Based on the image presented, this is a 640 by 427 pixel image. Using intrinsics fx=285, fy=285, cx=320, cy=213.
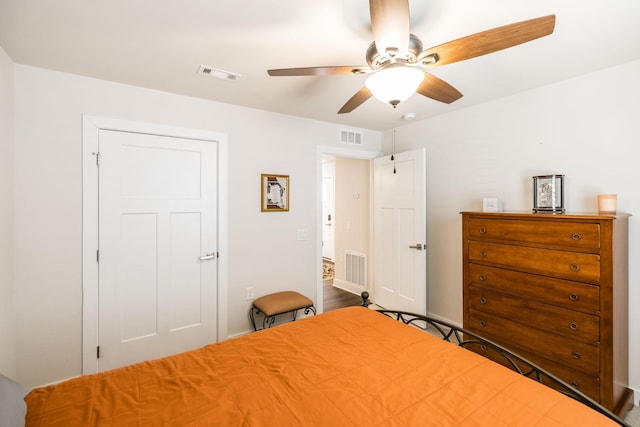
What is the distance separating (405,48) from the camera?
135 cm

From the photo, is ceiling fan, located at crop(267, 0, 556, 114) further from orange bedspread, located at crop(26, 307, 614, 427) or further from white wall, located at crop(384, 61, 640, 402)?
white wall, located at crop(384, 61, 640, 402)

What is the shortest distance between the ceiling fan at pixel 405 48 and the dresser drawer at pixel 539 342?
1914mm

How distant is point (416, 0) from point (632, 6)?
1.17 meters

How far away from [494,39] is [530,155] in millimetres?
1813

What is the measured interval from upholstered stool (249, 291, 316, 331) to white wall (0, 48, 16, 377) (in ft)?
5.94

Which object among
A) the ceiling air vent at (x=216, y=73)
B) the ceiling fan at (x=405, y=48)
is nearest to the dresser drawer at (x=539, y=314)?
the ceiling fan at (x=405, y=48)

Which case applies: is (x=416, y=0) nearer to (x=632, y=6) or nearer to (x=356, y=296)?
(x=632, y=6)

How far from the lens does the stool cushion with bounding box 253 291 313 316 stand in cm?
285

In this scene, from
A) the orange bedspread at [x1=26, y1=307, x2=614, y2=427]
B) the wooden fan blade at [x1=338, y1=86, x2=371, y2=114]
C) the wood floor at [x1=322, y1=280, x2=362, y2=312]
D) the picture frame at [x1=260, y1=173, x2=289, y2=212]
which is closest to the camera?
the orange bedspread at [x1=26, y1=307, x2=614, y2=427]

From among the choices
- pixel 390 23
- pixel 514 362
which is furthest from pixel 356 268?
pixel 390 23

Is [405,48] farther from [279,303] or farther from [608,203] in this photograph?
[279,303]

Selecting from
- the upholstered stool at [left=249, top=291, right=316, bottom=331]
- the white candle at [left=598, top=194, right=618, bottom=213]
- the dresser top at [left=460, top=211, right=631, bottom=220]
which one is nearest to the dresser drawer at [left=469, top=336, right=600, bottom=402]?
the dresser top at [left=460, top=211, right=631, bottom=220]

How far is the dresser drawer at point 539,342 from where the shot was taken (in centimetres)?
187

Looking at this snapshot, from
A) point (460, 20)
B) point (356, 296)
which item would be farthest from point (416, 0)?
point (356, 296)
